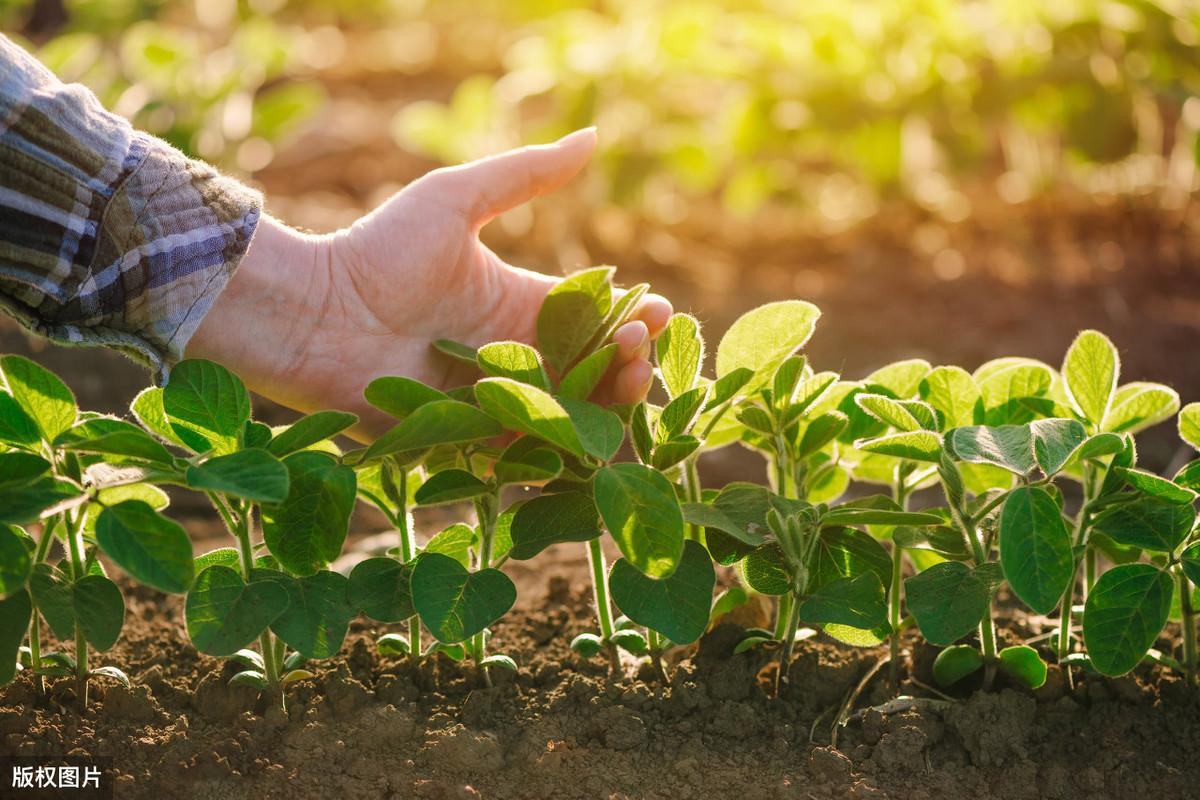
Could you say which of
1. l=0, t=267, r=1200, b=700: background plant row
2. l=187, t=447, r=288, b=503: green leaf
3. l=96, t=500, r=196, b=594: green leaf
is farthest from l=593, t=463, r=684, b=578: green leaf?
l=96, t=500, r=196, b=594: green leaf

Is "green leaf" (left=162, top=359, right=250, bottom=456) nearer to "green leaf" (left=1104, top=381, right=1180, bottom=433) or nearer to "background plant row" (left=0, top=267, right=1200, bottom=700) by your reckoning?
"background plant row" (left=0, top=267, right=1200, bottom=700)

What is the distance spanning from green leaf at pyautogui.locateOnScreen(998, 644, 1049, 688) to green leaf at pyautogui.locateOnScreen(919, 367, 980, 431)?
11.7 inches

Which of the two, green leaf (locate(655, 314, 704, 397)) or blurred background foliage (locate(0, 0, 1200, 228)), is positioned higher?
blurred background foliage (locate(0, 0, 1200, 228))

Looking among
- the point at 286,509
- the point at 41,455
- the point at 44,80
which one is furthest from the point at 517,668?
the point at 44,80

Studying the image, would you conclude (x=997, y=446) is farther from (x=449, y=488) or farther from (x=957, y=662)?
(x=449, y=488)

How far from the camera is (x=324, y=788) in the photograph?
1488 mm

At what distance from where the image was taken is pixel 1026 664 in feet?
5.38

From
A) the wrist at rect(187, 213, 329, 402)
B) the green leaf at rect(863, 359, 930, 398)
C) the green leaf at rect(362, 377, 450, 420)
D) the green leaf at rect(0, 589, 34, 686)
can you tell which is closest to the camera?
the green leaf at rect(0, 589, 34, 686)

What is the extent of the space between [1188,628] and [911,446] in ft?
1.58

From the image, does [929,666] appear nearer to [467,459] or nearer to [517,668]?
[517,668]

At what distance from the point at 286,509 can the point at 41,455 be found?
11.6 inches

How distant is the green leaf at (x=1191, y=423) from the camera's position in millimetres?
1614

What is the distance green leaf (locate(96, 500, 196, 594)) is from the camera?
1.34 m

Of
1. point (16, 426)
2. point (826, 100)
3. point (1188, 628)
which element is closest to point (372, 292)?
point (16, 426)
